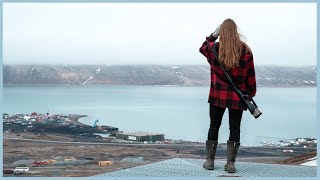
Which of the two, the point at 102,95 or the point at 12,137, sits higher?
the point at 102,95

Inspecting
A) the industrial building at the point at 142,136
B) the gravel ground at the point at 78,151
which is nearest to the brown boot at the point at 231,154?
the gravel ground at the point at 78,151

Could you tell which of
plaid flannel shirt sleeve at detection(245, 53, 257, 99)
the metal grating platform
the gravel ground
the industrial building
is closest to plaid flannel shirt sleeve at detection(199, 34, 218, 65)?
plaid flannel shirt sleeve at detection(245, 53, 257, 99)

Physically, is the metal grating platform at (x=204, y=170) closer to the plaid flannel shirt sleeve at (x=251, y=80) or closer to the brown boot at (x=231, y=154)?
the brown boot at (x=231, y=154)

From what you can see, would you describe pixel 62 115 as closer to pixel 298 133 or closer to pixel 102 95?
pixel 102 95

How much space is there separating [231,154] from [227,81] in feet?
1.19

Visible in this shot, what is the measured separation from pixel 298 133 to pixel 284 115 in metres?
0.88

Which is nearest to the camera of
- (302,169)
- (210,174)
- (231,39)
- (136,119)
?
(231,39)

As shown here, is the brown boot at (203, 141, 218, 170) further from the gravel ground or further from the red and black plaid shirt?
the gravel ground

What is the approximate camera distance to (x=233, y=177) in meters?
2.49

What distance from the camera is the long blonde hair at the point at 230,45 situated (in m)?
2.38

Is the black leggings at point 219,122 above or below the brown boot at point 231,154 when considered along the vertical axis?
above

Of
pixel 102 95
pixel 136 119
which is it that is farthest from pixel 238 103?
pixel 102 95

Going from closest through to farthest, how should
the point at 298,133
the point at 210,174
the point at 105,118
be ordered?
the point at 210,174 < the point at 298,133 < the point at 105,118

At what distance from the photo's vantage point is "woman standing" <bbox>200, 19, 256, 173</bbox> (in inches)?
94.4
